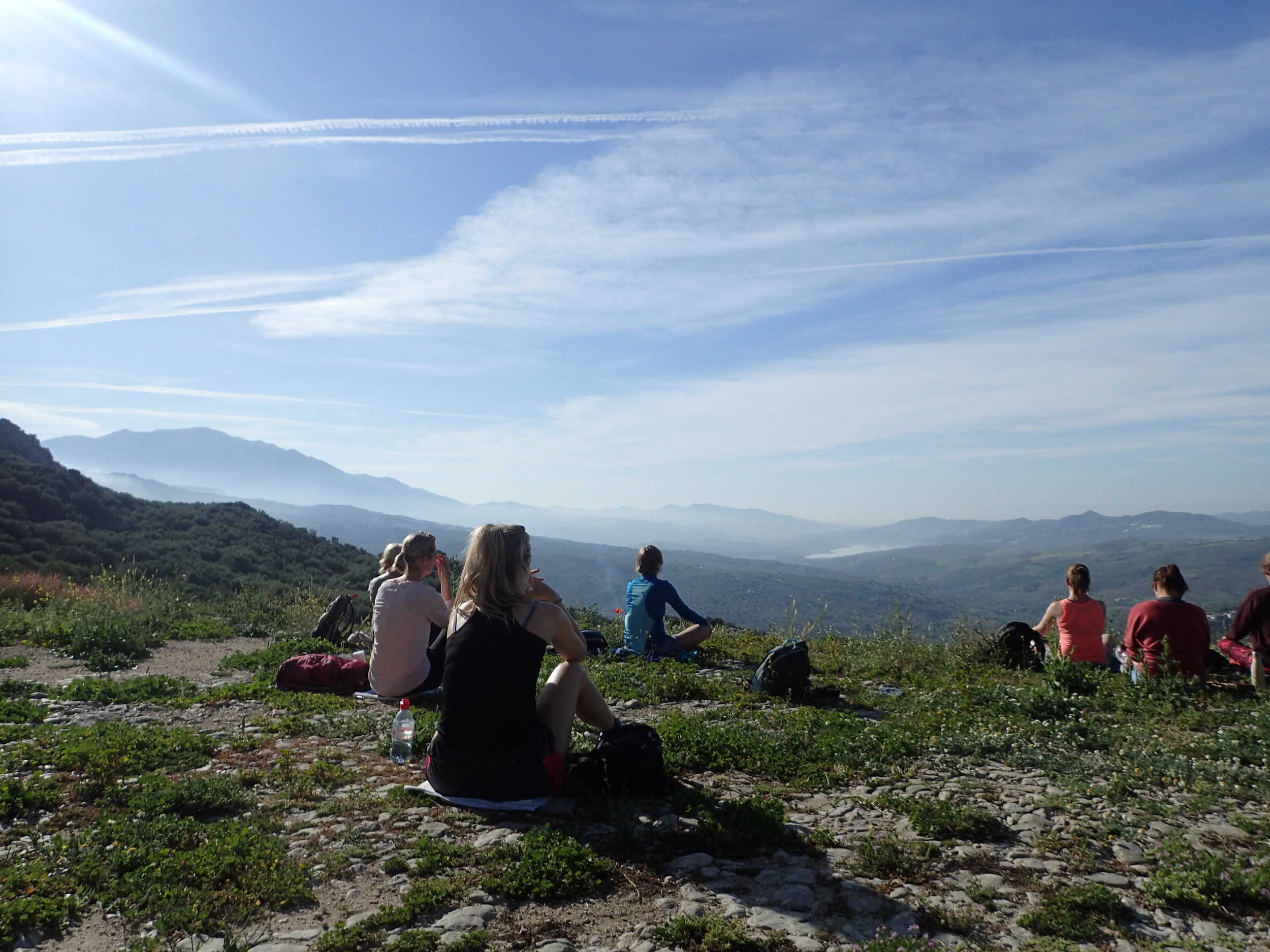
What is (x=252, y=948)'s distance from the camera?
3293mm

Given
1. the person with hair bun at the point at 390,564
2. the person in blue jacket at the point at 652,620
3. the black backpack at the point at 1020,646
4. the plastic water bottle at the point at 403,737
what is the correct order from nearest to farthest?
1. the plastic water bottle at the point at 403,737
2. the person with hair bun at the point at 390,564
3. the black backpack at the point at 1020,646
4. the person in blue jacket at the point at 652,620

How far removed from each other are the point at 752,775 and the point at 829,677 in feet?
13.8

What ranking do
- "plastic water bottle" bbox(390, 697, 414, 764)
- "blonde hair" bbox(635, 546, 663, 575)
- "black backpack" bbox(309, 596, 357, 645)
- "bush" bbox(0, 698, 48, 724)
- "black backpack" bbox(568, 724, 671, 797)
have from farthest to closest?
"black backpack" bbox(309, 596, 357, 645), "blonde hair" bbox(635, 546, 663, 575), "bush" bbox(0, 698, 48, 724), "plastic water bottle" bbox(390, 697, 414, 764), "black backpack" bbox(568, 724, 671, 797)

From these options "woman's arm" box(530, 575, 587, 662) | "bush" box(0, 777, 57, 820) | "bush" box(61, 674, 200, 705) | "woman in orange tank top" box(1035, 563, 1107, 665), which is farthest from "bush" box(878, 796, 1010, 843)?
"bush" box(61, 674, 200, 705)

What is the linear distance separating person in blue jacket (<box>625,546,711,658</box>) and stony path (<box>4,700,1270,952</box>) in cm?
493

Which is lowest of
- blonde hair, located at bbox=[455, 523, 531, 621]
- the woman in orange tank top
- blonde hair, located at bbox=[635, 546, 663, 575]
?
the woman in orange tank top

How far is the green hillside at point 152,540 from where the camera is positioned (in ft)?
85.7

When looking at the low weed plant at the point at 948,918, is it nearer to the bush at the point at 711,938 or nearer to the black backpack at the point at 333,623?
the bush at the point at 711,938

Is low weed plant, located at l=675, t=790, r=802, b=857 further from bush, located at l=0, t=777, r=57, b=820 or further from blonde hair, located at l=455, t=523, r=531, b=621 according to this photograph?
bush, located at l=0, t=777, r=57, b=820

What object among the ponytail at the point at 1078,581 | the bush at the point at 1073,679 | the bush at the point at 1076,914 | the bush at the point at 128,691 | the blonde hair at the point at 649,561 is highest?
the blonde hair at the point at 649,561

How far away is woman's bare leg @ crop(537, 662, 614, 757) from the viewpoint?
525 centimetres

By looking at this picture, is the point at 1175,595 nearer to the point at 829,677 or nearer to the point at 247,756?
the point at 829,677

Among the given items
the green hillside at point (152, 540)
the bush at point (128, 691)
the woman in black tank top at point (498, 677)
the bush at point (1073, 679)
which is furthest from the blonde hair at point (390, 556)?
the green hillside at point (152, 540)

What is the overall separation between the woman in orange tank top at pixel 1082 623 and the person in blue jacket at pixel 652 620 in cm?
450
